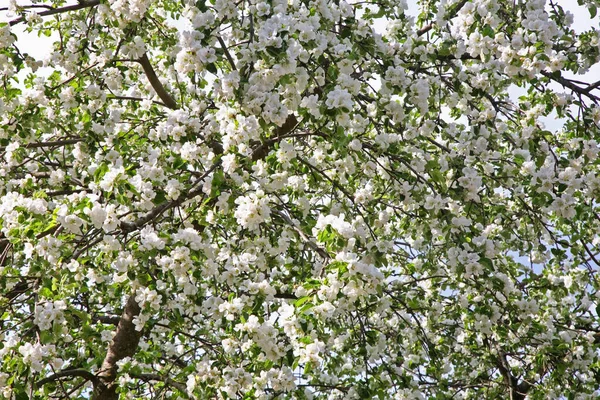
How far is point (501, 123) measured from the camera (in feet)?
15.9

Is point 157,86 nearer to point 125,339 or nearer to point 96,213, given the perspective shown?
point 125,339

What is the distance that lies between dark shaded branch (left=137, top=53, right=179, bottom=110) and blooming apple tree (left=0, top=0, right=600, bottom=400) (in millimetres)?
29

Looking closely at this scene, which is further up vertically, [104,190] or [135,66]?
[135,66]

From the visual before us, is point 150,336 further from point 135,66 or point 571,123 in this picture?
point 571,123

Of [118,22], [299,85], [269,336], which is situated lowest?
[269,336]

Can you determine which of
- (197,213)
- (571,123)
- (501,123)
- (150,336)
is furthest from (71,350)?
(571,123)

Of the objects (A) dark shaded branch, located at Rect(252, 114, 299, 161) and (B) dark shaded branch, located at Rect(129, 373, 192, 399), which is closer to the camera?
(B) dark shaded branch, located at Rect(129, 373, 192, 399)

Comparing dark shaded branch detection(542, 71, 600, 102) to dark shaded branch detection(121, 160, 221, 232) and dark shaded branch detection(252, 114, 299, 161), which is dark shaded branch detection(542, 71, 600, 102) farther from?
dark shaded branch detection(121, 160, 221, 232)

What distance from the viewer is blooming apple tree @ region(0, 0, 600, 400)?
11.3ft

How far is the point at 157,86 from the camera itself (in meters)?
6.34

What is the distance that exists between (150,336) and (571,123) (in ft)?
13.0

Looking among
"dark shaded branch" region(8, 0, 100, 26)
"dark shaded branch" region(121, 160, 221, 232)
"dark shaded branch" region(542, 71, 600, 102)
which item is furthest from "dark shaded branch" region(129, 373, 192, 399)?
"dark shaded branch" region(542, 71, 600, 102)

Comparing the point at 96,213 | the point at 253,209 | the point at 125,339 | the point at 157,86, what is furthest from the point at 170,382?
the point at 157,86

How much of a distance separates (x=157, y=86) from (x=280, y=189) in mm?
2339
